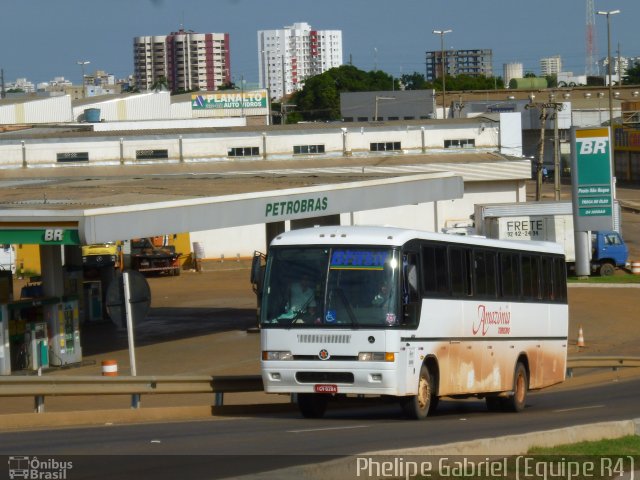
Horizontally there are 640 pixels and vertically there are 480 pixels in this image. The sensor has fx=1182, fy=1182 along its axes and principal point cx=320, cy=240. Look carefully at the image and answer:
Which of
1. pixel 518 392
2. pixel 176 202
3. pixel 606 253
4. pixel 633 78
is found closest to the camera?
pixel 518 392

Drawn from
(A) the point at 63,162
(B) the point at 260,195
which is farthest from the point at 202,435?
(A) the point at 63,162

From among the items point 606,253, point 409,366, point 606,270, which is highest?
point 409,366

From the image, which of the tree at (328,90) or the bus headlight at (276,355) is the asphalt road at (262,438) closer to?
the bus headlight at (276,355)

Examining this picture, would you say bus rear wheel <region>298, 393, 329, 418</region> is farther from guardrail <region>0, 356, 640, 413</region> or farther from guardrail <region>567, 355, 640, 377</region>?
guardrail <region>567, 355, 640, 377</region>

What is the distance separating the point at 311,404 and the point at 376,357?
1.91 meters

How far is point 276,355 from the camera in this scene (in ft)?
54.6

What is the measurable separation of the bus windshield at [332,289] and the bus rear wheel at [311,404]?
1490mm

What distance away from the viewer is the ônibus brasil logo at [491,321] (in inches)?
750

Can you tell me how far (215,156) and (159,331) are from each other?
2869 centimetres

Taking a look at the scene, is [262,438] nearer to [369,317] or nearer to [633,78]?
[369,317]

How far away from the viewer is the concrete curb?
369 inches

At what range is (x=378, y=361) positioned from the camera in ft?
53.2

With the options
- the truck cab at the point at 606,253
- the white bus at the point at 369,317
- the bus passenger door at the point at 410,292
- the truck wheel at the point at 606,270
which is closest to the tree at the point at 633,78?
the truck cab at the point at 606,253

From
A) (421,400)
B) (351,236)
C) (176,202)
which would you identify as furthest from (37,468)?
(176,202)
